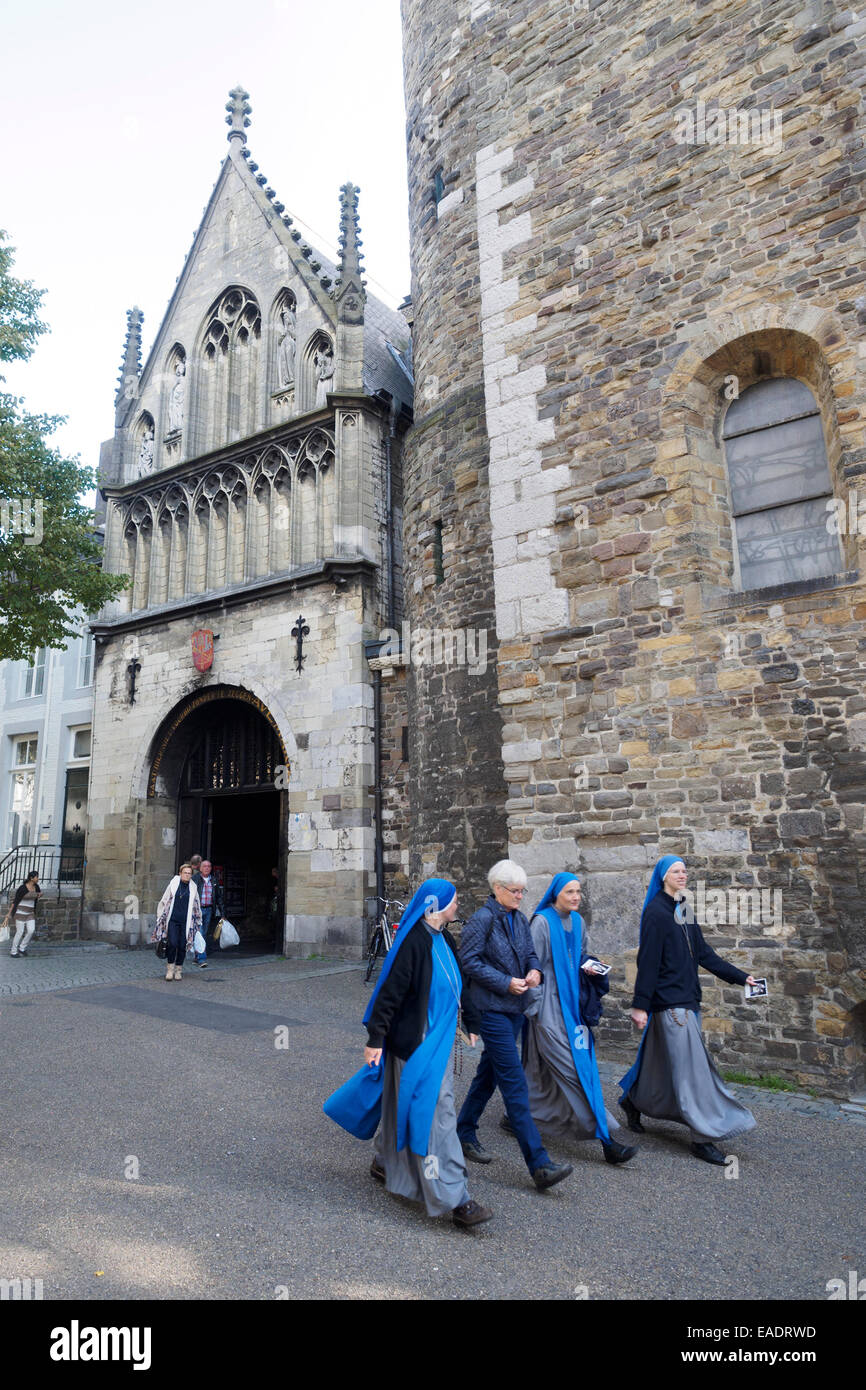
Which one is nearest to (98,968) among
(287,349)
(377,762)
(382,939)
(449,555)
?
(382,939)

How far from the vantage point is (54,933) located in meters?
17.5

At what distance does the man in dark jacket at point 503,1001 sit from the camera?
4.55 m

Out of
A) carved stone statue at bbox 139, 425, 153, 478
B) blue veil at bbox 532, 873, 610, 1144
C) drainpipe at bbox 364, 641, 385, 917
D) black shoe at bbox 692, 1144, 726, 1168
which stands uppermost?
carved stone statue at bbox 139, 425, 153, 478

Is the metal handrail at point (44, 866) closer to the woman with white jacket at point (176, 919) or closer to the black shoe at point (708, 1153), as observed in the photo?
the woman with white jacket at point (176, 919)

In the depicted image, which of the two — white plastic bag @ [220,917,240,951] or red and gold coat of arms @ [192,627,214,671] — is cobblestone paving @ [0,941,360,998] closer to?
white plastic bag @ [220,917,240,951]

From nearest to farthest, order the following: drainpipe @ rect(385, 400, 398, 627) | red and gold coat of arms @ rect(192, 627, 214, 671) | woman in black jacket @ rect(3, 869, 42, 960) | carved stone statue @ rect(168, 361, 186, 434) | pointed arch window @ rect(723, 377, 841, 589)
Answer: pointed arch window @ rect(723, 377, 841, 589), drainpipe @ rect(385, 400, 398, 627), woman in black jacket @ rect(3, 869, 42, 960), red and gold coat of arms @ rect(192, 627, 214, 671), carved stone statue @ rect(168, 361, 186, 434)

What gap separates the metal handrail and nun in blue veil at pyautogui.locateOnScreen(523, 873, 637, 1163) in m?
16.2

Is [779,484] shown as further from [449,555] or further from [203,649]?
[203,649]

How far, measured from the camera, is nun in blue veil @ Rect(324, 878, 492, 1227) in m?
4.12

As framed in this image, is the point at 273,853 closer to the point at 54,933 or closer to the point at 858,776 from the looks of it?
the point at 54,933

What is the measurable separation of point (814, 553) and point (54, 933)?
16.0 metres

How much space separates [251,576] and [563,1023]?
12.4m

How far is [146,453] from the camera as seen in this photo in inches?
745

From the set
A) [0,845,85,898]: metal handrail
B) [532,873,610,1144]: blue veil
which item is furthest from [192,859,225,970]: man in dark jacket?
[532,873,610,1144]: blue veil
